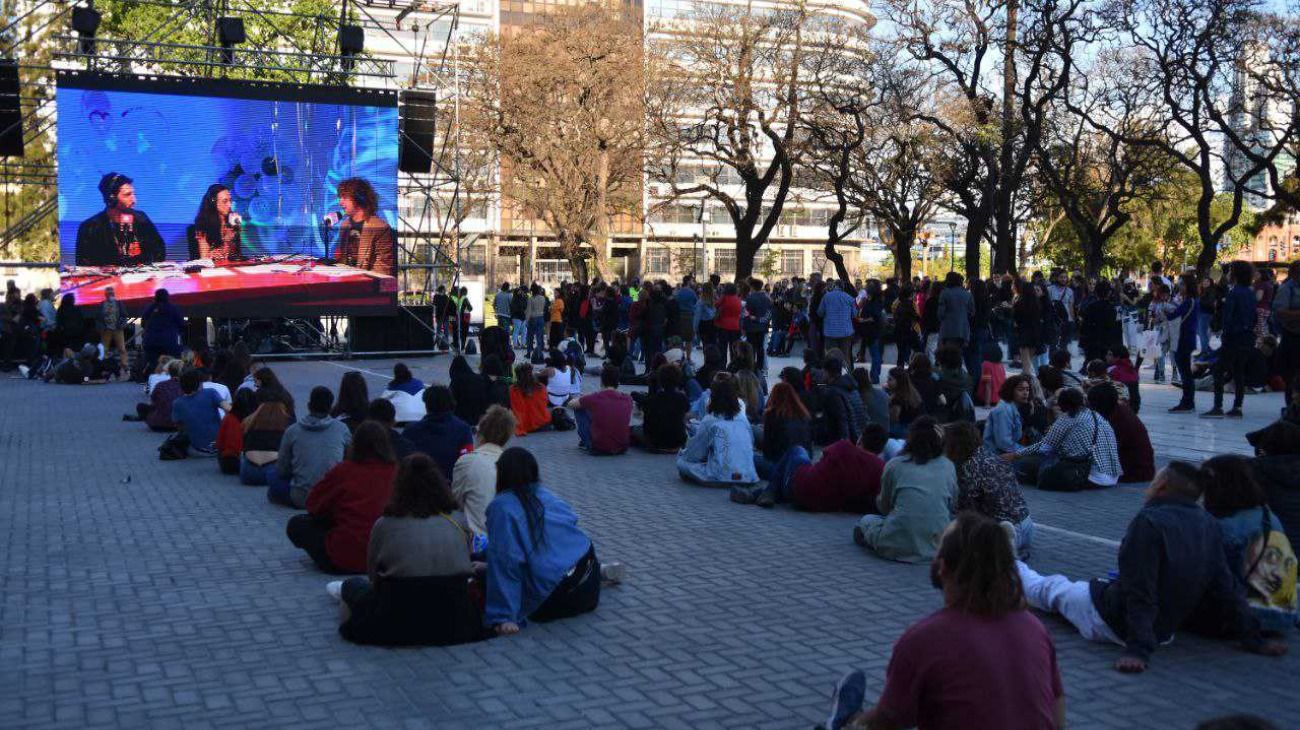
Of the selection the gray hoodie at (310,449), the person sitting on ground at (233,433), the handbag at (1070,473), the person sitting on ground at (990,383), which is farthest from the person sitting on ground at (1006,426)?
the person sitting on ground at (233,433)

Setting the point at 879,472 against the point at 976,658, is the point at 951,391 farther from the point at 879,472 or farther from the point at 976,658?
the point at 976,658

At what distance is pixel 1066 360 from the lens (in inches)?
515

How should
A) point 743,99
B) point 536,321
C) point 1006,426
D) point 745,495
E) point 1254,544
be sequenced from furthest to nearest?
point 743,99 < point 536,321 < point 1006,426 < point 745,495 < point 1254,544

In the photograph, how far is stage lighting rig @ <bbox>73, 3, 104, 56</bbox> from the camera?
25.6m

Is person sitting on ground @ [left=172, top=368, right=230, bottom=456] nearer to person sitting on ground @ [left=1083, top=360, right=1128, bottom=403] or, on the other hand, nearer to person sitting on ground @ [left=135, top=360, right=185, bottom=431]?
person sitting on ground @ [left=135, top=360, right=185, bottom=431]

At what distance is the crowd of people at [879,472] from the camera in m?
4.61

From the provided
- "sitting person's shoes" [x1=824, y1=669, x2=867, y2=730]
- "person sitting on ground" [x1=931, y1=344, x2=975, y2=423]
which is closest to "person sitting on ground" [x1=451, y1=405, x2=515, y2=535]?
"sitting person's shoes" [x1=824, y1=669, x2=867, y2=730]

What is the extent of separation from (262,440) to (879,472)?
5.51 metres

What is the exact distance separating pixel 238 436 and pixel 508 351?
6437mm

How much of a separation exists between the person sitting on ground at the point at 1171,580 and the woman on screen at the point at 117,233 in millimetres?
22920

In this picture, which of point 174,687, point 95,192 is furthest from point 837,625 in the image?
point 95,192

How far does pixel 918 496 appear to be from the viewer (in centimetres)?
862

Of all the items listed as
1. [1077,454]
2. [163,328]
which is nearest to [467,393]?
[1077,454]

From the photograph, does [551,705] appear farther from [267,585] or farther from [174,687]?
[267,585]
